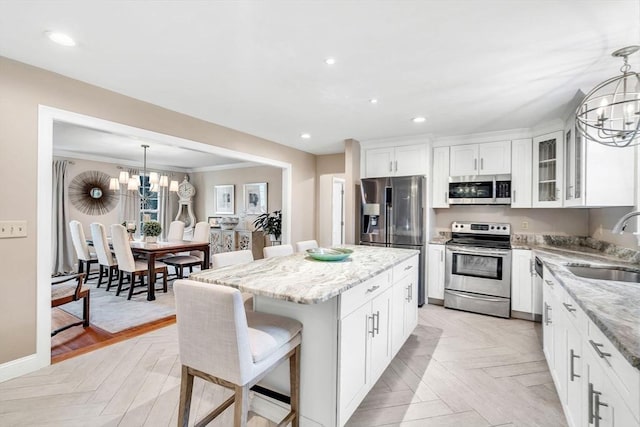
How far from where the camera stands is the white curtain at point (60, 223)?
5.52 m

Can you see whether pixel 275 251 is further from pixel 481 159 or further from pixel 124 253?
pixel 481 159

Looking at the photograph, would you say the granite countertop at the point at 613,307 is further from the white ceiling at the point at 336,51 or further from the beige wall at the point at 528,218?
the beige wall at the point at 528,218

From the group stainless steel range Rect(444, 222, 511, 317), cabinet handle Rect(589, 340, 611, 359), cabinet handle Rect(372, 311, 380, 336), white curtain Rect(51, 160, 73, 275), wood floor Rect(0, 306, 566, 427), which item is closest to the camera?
cabinet handle Rect(589, 340, 611, 359)

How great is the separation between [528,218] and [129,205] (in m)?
7.62

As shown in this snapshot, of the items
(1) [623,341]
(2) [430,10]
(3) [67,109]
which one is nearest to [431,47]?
(2) [430,10]

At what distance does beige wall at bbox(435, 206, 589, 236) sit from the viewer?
3686 mm

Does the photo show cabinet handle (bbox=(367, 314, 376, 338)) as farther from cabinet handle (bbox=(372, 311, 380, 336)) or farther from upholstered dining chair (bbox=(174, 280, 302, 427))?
upholstered dining chair (bbox=(174, 280, 302, 427))

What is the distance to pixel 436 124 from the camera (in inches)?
143

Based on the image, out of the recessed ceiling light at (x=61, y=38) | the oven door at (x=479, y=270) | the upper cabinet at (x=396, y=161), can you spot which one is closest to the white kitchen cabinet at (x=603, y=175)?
the oven door at (x=479, y=270)

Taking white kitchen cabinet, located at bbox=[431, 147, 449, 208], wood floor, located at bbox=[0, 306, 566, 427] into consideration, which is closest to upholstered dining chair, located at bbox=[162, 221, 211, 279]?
wood floor, located at bbox=[0, 306, 566, 427]

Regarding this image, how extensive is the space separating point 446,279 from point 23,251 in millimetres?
4340

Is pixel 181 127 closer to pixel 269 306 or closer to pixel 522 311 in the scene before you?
pixel 269 306

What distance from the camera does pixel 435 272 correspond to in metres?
4.04

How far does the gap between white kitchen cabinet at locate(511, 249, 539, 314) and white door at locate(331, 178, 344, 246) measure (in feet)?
8.44
